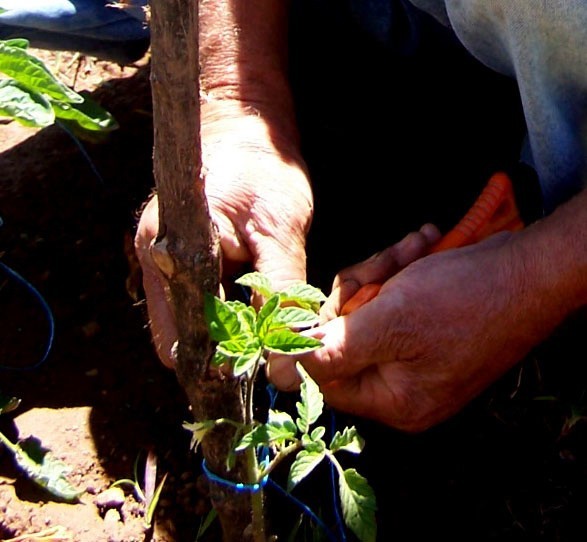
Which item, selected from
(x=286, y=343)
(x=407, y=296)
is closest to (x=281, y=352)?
(x=286, y=343)

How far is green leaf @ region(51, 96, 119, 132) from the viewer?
148cm

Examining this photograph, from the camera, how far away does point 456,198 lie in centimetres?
179

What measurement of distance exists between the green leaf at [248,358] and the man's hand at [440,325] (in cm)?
28

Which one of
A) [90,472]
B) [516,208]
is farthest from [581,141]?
[90,472]

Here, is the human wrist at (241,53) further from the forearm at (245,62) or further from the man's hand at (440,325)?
the man's hand at (440,325)

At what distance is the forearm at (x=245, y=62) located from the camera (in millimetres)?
1588

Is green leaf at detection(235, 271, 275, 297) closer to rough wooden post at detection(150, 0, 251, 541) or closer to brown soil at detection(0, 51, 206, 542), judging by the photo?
rough wooden post at detection(150, 0, 251, 541)

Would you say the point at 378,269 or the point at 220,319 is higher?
the point at 220,319

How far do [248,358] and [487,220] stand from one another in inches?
22.9

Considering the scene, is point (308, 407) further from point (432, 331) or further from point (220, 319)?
point (432, 331)

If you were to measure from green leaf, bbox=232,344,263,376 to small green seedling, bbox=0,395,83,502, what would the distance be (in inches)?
22.5

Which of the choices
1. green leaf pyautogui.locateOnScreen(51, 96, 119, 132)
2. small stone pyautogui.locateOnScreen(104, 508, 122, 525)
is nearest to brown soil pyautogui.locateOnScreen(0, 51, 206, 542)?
small stone pyautogui.locateOnScreen(104, 508, 122, 525)

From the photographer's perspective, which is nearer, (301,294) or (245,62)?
(301,294)

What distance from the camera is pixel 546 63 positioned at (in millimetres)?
1339
